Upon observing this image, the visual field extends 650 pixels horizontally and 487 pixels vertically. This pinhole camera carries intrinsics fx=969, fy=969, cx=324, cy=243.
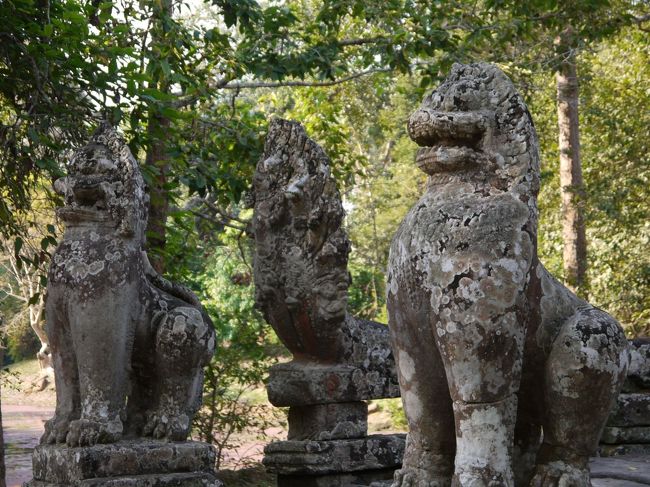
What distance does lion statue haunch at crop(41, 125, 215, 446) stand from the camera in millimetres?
4223

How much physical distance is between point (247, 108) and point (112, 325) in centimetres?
588

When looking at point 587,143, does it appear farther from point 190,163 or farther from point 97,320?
point 97,320

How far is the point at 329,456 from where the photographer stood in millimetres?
4891

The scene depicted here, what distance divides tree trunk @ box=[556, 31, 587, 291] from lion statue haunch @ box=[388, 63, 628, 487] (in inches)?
407

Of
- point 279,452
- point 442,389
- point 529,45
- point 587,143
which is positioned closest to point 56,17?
point 279,452

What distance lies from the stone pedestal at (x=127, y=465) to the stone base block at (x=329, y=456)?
2.02 feet

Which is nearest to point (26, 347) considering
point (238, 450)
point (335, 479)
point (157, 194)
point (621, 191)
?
point (238, 450)

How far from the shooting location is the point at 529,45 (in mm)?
12680

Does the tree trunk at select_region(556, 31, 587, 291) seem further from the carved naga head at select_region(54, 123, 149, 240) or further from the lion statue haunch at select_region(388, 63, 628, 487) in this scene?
the lion statue haunch at select_region(388, 63, 628, 487)

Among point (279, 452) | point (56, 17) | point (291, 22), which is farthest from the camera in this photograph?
point (291, 22)

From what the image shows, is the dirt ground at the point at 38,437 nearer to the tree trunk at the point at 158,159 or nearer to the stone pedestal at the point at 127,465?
the tree trunk at the point at 158,159

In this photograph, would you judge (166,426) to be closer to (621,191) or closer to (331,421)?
(331,421)

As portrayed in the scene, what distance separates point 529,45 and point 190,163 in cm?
633

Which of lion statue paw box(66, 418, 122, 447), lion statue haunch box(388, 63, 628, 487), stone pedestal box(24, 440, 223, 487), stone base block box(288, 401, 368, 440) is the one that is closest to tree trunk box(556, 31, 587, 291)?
stone base block box(288, 401, 368, 440)
